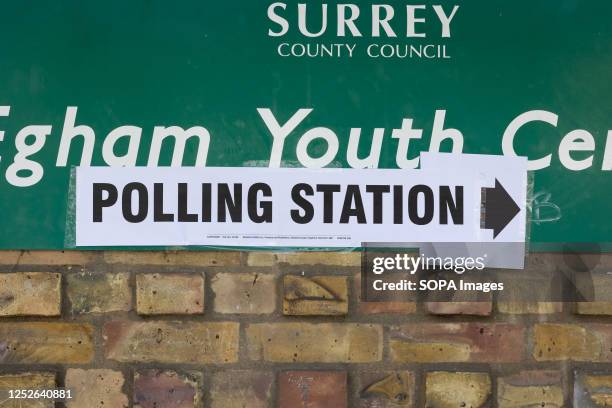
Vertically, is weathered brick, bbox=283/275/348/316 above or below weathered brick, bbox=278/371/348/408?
above

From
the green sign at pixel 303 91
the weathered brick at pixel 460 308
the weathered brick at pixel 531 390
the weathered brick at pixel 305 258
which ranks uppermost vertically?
the green sign at pixel 303 91

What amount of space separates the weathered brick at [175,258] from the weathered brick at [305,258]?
0.05 meters

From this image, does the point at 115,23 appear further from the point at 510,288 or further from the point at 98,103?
the point at 510,288

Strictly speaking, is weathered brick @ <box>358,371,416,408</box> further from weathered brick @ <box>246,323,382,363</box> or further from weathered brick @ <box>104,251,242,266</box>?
weathered brick @ <box>104,251,242,266</box>

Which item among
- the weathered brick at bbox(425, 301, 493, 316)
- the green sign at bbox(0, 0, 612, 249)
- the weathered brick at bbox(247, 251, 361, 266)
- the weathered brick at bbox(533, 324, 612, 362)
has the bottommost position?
the weathered brick at bbox(533, 324, 612, 362)

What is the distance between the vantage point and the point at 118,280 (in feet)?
7.34

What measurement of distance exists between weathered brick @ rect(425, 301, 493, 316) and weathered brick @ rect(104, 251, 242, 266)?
1.78 feet

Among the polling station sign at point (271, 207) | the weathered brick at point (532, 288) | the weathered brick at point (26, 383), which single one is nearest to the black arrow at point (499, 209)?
the polling station sign at point (271, 207)

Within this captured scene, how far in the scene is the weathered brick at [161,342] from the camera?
2234mm

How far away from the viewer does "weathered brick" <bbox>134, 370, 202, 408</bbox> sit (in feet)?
7.31

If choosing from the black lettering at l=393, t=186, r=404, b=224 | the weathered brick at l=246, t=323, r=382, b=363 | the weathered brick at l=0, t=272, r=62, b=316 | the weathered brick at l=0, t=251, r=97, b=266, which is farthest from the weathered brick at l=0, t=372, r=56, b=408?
the black lettering at l=393, t=186, r=404, b=224

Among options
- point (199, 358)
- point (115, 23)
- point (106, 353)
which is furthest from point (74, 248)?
point (115, 23)

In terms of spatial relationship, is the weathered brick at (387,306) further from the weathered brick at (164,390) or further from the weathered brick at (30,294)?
the weathered brick at (30,294)

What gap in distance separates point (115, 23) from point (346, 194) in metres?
0.78
